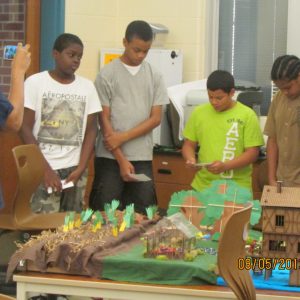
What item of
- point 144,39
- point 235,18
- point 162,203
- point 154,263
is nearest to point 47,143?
point 144,39

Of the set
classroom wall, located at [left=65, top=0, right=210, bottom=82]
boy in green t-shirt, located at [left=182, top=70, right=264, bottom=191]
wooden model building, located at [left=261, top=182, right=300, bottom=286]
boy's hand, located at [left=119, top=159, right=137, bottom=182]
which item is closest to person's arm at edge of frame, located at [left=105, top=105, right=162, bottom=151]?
boy's hand, located at [left=119, top=159, right=137, bottom=182]

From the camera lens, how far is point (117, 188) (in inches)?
196

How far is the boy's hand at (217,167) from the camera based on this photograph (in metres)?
4.57

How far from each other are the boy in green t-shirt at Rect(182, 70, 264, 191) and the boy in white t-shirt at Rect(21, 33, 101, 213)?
25.6 inches

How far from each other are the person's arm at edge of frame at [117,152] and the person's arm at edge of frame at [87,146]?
52mm

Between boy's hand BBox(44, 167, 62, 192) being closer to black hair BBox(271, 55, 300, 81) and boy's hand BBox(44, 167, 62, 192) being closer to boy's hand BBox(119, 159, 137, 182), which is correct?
boy's hand BBox(119, 159, 137, 182)

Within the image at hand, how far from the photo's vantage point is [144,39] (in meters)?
4.87

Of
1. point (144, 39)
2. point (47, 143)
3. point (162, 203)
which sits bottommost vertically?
point (162, 203)

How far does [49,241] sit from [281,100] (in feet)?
6.30

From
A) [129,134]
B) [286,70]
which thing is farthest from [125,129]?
[286,70]

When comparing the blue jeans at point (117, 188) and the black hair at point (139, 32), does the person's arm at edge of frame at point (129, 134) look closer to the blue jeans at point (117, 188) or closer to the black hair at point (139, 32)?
the blue jeans at point (117, 188)

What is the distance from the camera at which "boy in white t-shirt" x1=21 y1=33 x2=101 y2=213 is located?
15.6 ft

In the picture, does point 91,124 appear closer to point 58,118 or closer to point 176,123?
point 58,118
